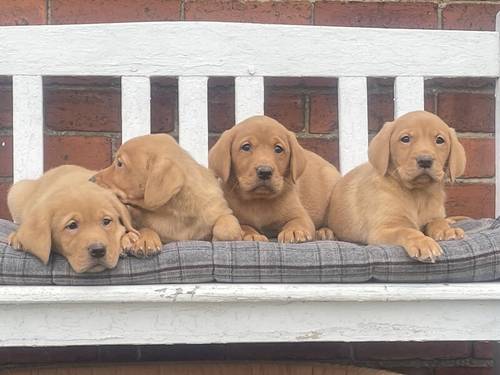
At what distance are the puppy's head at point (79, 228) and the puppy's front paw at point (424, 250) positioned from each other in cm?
53

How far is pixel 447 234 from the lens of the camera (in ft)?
5.73

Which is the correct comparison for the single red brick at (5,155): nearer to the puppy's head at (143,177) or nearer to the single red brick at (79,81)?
the single red brick at (79,81)

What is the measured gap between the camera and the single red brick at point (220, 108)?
2520 millimetres

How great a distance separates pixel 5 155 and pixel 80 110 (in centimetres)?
25

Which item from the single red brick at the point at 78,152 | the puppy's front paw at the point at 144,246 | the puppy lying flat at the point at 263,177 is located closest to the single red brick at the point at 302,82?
the single red brick at the point at 78,152

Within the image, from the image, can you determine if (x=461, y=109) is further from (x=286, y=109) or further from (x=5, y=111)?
(x=5, y=111)

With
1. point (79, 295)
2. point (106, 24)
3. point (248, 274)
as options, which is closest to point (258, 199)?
point (248, 274)

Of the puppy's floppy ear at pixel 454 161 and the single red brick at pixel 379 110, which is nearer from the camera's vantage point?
the puppy's floppy ear at pixel 454 161

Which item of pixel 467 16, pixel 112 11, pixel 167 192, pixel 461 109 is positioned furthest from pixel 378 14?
pixel 167 192

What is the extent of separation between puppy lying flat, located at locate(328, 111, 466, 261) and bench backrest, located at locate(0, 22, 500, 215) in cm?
46

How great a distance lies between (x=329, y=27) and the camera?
7.82 feet

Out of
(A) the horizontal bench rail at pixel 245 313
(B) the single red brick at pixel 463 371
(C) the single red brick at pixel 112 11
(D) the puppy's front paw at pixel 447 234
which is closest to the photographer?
(A) the horizontal bench rail at pixel 245 313

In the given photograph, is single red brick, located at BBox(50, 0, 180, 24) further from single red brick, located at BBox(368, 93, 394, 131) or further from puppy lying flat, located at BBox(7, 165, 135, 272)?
puppy lying flat, located at BBox(7, 165, 135, 272)

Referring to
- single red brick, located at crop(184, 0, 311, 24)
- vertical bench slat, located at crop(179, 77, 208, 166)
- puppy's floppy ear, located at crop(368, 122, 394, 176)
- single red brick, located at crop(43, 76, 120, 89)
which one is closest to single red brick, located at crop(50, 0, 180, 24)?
single red brick, located at crop(184, 0, 311, 24)
